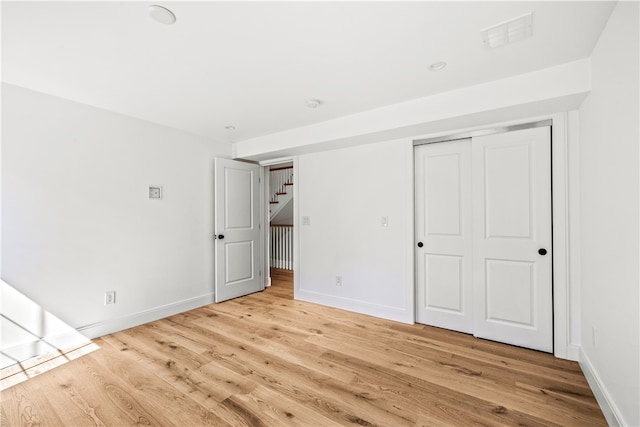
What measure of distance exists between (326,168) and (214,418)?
3.05 m

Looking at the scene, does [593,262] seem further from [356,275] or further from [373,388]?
[356,275]

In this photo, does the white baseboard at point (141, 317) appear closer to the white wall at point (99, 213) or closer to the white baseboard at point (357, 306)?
the white wall at point (99, 213)

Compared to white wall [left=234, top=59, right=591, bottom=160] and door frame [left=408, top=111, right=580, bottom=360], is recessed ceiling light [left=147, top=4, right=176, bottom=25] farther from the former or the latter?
door frame [left=408, top=111, right=580, bottom=360]

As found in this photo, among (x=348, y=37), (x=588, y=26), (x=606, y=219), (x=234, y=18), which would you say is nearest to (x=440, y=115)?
(x=588, y=26)

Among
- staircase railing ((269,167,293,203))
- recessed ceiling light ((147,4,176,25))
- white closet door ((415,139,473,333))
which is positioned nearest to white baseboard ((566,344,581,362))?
white closet door ((415,139,473,333))

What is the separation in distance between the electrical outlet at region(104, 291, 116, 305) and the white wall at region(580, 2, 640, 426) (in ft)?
13.5

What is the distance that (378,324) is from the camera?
3320mm

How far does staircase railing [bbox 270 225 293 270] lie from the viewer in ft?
21.9

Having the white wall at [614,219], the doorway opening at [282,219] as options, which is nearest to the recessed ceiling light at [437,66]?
the white wall at [614,219]

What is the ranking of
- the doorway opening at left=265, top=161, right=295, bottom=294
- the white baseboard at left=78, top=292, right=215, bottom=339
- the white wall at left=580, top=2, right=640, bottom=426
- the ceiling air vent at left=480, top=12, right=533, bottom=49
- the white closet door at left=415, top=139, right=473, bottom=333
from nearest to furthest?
the white wall at left=580, top=2, right=640, bottom=426
the ceiling air vent at left=480, top=12, right=533, bottom=49
the white baseboard at left=78, top=292, right=215, bottom=339
the white closet door at left=415, top=139, right=473, bottom=333
the doorway opening at left=265, top=161, right=295, bottom=294

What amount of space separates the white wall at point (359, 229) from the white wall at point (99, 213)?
1507 mm

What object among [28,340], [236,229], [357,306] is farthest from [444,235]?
[28,340]

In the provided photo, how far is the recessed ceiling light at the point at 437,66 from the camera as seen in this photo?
218cm

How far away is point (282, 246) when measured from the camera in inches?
268
